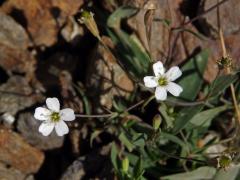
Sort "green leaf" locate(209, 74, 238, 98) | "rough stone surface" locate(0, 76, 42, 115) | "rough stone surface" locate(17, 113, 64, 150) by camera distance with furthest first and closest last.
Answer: "rough stone surface" locate(0, 76, 42, 115), "rough stone surface" locate(17, 113, 64, 150), "green leaf" locate(209, 74, 238, 98)

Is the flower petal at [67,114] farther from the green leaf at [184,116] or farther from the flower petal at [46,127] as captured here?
the green leaf at [184,116]

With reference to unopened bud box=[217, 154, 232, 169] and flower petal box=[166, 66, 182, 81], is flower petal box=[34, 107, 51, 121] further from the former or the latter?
unopened bud box=[217, 154, 232, 169]

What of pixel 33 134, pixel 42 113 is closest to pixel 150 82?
pixel 42 113

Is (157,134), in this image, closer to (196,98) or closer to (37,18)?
(196,98)

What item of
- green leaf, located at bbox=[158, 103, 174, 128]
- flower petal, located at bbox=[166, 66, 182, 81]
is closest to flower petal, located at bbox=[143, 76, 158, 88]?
flower petal, located at bbox=[166, 66, 182, 81]

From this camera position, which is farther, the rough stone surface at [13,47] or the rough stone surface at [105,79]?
the rough stone surface at [13,47]

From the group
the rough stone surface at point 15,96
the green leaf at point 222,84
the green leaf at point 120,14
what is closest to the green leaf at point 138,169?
the green leaf at point 222,84
